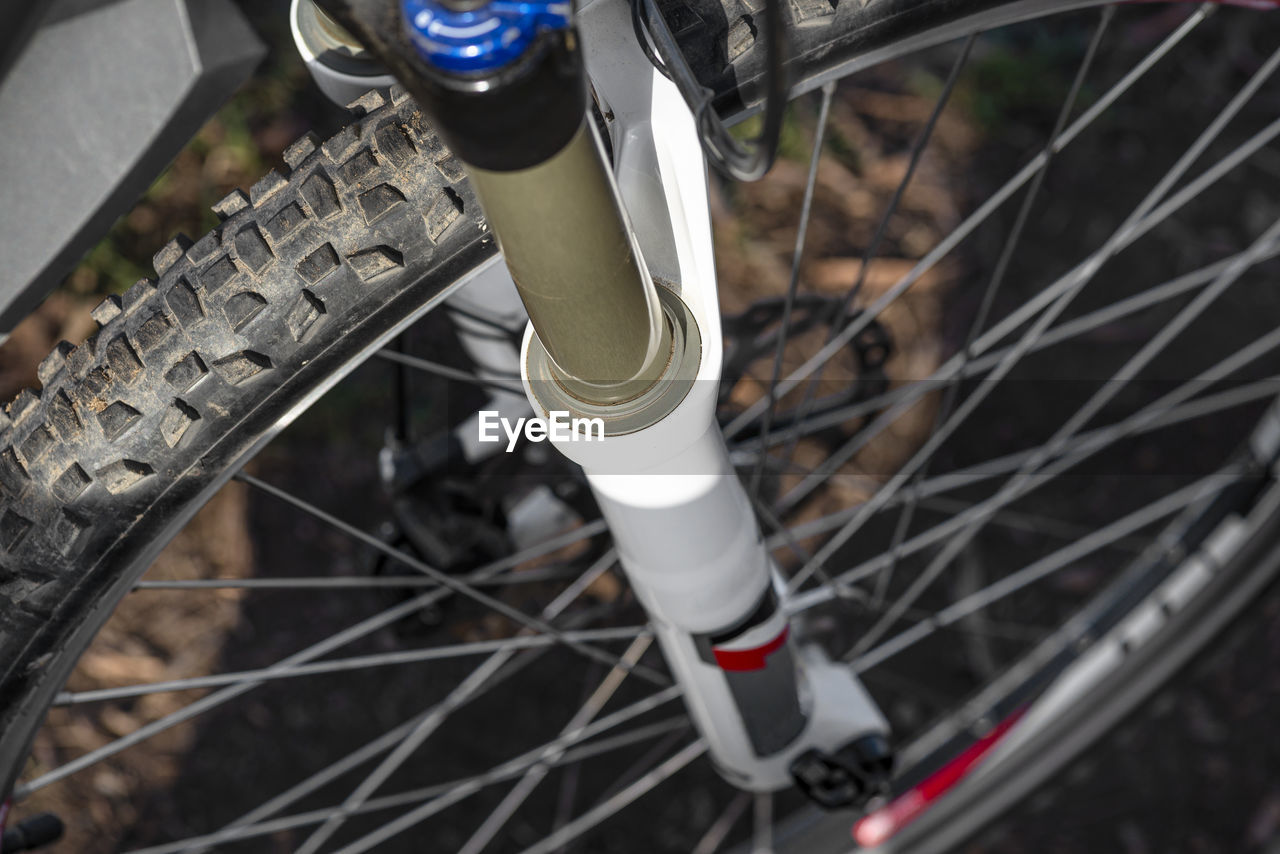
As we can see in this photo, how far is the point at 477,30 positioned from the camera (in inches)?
11.6

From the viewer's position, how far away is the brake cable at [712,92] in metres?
0.34

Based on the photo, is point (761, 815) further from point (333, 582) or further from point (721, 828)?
point (333, 582)

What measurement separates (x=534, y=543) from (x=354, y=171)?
55 centimetres

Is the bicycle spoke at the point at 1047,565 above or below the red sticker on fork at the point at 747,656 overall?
below

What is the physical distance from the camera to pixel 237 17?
0.94 meters

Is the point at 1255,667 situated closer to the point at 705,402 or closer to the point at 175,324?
the point at 705,402

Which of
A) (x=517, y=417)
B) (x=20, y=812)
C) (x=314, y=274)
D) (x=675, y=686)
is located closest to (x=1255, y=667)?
(x=675, y=686)

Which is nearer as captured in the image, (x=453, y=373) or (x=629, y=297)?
(x=629, y=297)

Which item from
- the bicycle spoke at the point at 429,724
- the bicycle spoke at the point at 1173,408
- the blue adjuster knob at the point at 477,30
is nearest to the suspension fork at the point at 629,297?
the blue adjuster knob at the point at 477,30

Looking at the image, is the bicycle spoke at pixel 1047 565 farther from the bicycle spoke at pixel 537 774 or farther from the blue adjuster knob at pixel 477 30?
the blue adjuster knob at pixel 477 30

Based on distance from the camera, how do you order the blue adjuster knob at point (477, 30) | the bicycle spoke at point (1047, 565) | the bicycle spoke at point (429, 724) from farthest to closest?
1. the bicycle spoke at point (1047, 565)
2. the bicycle spoke at point (429, 724)
3. the blue adjuster knob at point (477, 30)

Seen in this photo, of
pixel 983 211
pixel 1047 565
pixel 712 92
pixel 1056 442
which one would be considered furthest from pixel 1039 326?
pixel 712 92

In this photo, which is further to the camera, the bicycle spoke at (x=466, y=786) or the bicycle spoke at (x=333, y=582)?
the bicycle spoke at (x=466, y=786)

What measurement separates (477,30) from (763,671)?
17.7 inches
